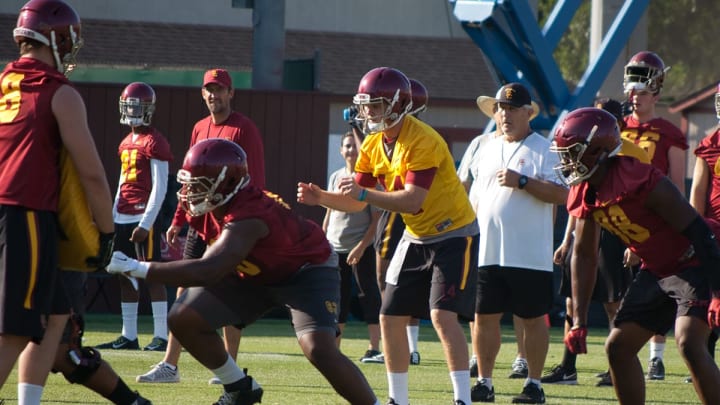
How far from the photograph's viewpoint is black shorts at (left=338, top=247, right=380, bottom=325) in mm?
11227

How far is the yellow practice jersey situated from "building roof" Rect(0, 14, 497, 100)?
16.4m

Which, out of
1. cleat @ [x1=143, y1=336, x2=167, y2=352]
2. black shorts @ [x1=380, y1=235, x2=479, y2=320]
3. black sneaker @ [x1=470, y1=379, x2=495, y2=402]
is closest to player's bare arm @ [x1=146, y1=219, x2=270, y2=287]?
black shorts @ [x1=380, y1=235, x2=479, y2=320]

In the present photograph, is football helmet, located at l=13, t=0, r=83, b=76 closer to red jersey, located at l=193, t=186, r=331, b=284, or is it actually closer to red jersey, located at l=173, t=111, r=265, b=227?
red jersey, located at l=193, t=186, r=331, b=284

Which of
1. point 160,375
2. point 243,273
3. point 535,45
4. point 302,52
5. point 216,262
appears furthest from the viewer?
point 302,52

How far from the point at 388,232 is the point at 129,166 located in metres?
2.34

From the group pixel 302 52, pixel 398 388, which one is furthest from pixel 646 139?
pixel 302 52

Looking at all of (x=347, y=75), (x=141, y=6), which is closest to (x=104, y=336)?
(x=141, y=6)

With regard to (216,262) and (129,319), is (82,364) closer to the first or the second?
(216,262)

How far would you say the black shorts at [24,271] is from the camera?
5.93 m

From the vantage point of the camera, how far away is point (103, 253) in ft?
20.3

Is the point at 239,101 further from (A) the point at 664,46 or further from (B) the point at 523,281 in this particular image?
(A) the point at 664,46

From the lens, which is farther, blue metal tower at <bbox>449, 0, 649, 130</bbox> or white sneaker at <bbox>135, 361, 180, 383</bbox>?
blue metal tower at <bbox>449, 0, 649, 130</bbox>

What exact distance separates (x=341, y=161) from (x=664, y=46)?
3892 centimetres

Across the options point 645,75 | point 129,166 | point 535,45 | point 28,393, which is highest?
point 535,45
